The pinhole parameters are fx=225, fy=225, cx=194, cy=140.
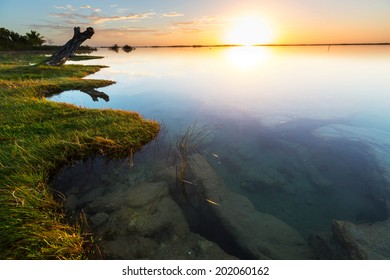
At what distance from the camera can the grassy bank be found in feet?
15.2

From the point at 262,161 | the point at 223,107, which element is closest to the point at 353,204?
the point at 262,161

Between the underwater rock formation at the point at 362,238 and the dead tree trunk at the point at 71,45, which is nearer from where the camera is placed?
the underwater rock formation at the point at 362,238

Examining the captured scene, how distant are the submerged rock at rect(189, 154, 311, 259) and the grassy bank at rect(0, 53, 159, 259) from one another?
11.5ft

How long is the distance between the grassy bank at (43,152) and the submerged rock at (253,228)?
3.52m


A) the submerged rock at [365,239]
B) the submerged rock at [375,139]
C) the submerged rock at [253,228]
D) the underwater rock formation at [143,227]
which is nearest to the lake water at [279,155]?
the submerged rock at [375,139]

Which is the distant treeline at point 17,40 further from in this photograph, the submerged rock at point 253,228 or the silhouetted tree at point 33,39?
the submerged rock at point 253,228

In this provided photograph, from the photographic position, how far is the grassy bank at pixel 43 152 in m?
4.64

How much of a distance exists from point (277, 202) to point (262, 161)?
254 centimetres

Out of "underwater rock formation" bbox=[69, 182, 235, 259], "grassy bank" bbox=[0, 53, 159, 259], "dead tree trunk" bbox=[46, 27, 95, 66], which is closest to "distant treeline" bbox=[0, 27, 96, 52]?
"dead tree trunk" bbox=[46, 27, 95, 66]

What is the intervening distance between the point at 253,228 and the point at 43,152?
759 cm

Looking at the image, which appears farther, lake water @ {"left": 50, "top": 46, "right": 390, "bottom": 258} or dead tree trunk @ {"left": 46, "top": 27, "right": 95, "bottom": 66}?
dead tree trunk @ {"left": 46, "top": 27, "right": 95, "bottom": 66}

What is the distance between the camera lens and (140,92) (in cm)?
2227

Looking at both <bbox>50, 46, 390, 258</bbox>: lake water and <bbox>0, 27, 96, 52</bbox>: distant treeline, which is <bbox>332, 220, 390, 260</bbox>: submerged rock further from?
Answer: <bbox>0, 27, 96, 52</bbox>: distant treeline

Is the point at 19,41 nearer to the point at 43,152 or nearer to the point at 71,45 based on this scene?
the point at 71,45
